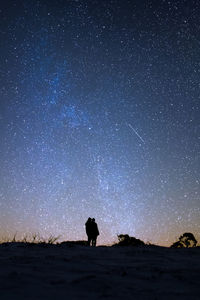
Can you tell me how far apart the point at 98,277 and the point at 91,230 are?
9.81m

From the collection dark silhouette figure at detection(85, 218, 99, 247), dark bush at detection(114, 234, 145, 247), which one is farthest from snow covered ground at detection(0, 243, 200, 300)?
dark silhouette figure at detection(85, 218, 99, 247)

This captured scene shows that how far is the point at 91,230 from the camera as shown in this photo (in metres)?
13.9

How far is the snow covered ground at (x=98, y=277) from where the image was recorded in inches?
139

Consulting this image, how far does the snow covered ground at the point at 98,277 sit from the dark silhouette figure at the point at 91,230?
7.77 meters

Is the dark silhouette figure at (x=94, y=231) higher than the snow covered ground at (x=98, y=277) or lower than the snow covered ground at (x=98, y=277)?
higher

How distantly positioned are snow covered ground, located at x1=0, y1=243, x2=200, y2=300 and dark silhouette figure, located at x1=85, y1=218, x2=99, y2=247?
777 cm

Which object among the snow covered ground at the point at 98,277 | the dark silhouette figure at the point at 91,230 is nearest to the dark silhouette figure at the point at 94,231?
the dark silhouette figure at the point at 91,230

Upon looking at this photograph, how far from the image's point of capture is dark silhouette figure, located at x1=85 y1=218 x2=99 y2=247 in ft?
45.3

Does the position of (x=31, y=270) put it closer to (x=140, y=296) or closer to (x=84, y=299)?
(x=84, y=299)

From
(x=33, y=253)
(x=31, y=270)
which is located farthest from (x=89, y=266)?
(x=33, y=253)

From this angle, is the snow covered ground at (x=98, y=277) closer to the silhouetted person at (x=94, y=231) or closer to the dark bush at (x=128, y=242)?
the dark bush at (x=128, y=242)

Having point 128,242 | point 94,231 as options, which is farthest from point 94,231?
point 128,242

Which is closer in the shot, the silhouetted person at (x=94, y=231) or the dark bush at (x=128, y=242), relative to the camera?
the dark bush at (x=128, y=242)

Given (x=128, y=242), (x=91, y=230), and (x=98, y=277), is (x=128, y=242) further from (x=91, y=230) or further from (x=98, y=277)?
(x=98, y=277)
